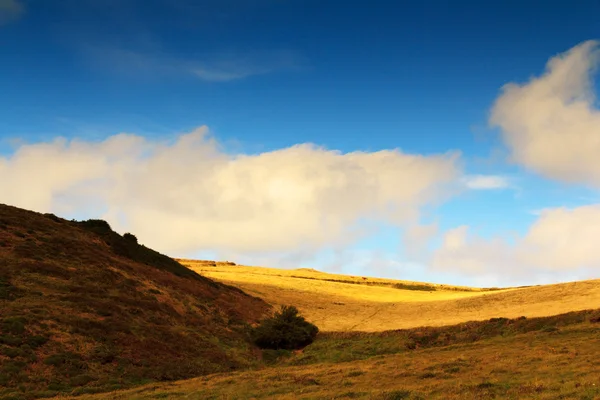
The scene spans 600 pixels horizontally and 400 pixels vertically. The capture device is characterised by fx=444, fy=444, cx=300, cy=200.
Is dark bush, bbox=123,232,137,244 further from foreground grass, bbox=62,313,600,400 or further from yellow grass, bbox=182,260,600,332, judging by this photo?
foreground grass, bbox=62,313,600,400

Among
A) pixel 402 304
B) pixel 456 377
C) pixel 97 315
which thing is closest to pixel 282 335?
pixel 97 315

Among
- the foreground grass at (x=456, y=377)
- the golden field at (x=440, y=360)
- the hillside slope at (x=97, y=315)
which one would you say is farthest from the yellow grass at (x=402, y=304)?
the foreground grass at (x=456, y=377)

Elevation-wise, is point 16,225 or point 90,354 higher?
point 16,225

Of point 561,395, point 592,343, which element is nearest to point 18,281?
point 561,395

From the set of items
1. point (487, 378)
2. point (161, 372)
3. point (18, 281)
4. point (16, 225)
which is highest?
point (16, 225)

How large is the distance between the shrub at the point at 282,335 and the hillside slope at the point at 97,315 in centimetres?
201

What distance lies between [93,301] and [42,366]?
1166cm

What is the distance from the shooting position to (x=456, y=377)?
72.8 ft

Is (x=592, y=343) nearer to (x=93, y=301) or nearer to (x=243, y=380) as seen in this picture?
(x=243, y=380)

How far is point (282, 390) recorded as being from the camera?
2330 centimetres

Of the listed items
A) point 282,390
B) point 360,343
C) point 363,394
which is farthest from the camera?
point 360,343

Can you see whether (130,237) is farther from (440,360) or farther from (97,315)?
(440,360)

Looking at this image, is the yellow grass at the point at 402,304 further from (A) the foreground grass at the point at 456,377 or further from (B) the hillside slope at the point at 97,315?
(A) the foreground grass at the point at 456,377

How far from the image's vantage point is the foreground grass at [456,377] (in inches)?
730
